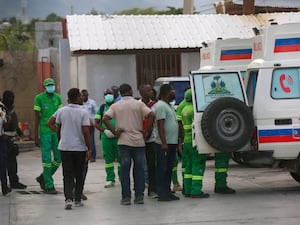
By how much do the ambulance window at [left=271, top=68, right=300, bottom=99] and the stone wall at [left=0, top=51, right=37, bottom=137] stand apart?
14.8 metres

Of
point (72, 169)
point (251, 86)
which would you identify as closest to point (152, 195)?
point (72, 169)

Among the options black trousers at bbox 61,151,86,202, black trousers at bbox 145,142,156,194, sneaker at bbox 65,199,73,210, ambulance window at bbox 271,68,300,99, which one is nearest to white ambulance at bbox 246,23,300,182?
ambulance window at bbox 271,68,300,99

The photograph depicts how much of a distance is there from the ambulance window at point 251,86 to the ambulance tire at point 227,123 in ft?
2.35

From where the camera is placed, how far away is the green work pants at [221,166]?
481 inches

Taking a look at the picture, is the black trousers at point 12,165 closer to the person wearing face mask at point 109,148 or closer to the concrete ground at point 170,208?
the concrete ground at point 170,208

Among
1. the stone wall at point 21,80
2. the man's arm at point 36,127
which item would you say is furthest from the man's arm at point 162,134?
the stone wall at point 21,80

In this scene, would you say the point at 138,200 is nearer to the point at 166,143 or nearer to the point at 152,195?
the point at 152,195

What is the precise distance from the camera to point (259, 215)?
10.3 metres

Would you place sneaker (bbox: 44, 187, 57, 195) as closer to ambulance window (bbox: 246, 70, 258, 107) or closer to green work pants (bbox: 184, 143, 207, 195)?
green work pants (bbox: 184, 143, 207, 195)

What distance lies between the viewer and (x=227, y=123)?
38.7 feet

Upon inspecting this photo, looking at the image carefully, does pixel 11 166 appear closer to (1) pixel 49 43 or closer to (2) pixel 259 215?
(2) pixel 259 215

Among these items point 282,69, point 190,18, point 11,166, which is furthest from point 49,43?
point 282,69

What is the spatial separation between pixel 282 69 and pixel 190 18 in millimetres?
11462

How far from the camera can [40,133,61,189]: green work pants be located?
507 inches
